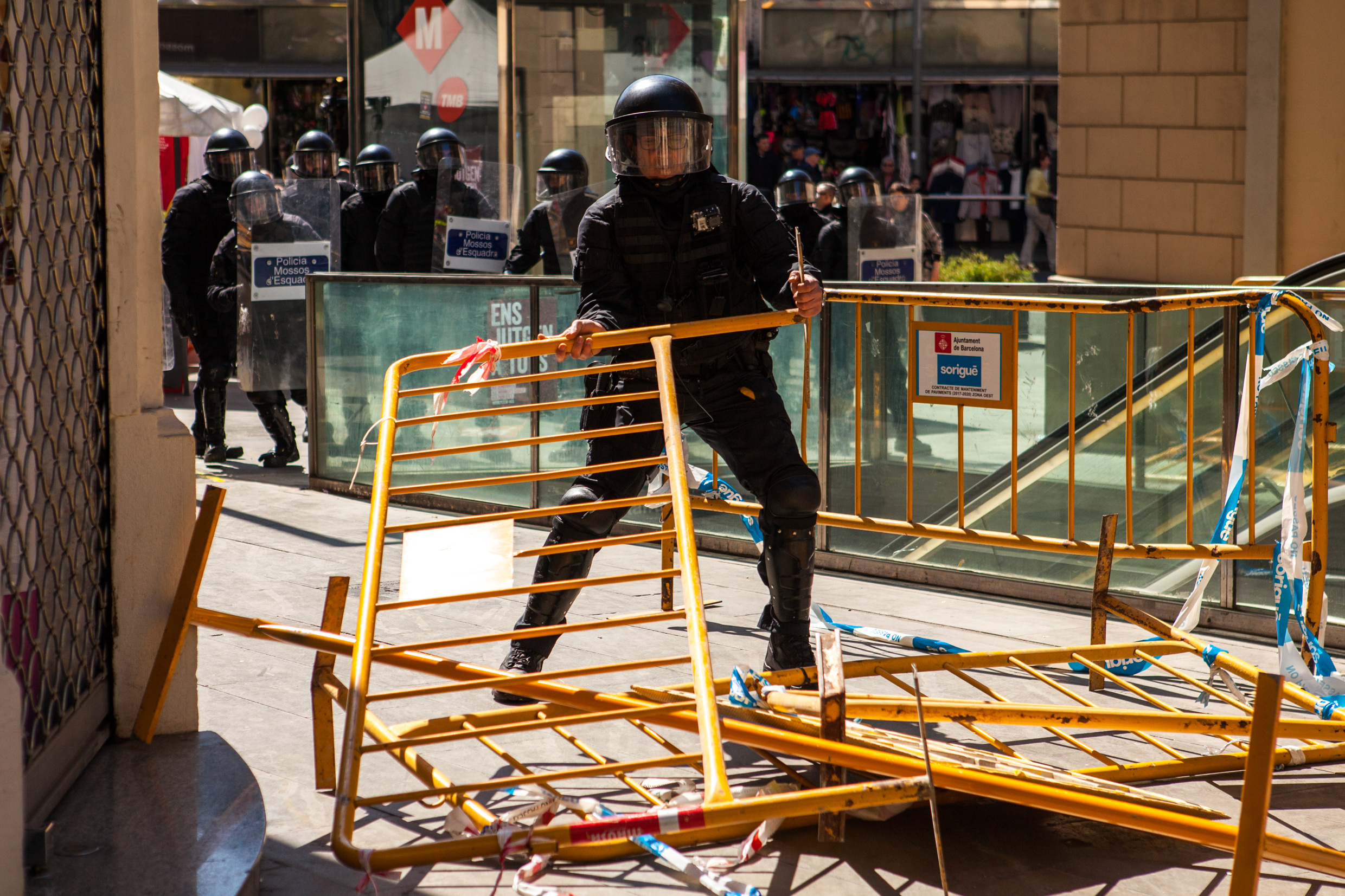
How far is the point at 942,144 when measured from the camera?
24719 mm

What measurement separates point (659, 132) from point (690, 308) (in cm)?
55

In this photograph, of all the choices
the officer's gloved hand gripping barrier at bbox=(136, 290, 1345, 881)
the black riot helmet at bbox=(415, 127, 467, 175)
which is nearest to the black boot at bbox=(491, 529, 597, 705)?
the officer's gloved hand gripping barrier at bbox=(136, 290, 1345, 881)

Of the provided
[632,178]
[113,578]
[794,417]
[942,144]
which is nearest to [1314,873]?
[632,178]

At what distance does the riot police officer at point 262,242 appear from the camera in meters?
9.09

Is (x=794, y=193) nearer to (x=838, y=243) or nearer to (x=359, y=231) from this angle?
Answer: (x=838, y=243)

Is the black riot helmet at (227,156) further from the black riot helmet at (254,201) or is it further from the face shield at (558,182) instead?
the face shield at (558,182)

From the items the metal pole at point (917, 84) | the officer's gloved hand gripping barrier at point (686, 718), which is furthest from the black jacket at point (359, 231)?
the metal pole at point (917, 84)

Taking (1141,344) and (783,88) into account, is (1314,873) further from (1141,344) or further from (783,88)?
(783,88)

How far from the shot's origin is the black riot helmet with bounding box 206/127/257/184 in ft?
31.4

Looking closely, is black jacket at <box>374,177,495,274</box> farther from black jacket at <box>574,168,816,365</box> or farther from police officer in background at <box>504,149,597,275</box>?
black jacket at <box>574,168,816,365</box>

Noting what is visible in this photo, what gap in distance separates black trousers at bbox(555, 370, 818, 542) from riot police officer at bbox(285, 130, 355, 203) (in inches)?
272

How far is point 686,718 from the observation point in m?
2.94

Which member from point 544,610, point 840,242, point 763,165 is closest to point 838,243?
point 840,242

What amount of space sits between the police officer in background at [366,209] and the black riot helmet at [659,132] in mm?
6025
